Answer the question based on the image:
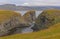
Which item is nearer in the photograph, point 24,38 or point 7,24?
point 24,38

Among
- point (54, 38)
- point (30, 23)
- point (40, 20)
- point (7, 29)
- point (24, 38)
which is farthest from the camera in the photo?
point (30, 23)

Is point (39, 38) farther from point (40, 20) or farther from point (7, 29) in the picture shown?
point (40, 20)

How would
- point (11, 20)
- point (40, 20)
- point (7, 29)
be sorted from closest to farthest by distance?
point (7, 29), point (11, 20), point (40, 20)

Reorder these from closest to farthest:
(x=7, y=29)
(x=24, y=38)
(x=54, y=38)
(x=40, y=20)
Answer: (x=54, y=38) → (x=24, y=38) → (x=7, y=29) → (x=40, y=20)

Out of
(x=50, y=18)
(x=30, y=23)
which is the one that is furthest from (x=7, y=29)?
(x=30, y=23)

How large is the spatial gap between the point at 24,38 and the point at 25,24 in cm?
4323

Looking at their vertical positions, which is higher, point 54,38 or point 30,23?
point 54,38

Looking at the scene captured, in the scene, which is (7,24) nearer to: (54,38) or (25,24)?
(25,24)

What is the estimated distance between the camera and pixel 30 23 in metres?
77.0

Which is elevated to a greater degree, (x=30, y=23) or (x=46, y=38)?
(x=46, y=38)

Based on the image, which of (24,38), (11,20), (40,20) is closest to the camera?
(24,38)

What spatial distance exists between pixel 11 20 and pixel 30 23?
1001 inches

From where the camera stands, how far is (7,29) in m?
48.5

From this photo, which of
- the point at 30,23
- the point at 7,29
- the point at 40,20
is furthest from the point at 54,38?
the point at 30,23
